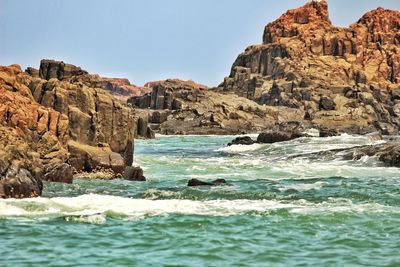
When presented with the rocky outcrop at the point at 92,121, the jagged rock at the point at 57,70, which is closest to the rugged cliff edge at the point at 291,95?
the jagged rock at the point at 57,70

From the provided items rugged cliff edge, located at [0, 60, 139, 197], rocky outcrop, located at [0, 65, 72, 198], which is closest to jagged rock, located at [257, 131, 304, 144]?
rugged cliff edge, located at [0, 60, 139, 197]

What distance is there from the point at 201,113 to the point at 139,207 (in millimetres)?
96975

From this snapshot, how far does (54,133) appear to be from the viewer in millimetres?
28469

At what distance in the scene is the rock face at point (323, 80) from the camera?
418 feet

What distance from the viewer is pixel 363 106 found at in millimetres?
130625

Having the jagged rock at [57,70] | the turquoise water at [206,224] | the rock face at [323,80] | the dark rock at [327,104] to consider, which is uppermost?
the rock face at [323,80]

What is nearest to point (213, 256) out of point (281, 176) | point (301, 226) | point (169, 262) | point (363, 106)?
point (169, 262)

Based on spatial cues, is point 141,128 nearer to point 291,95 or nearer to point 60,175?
point 60,175

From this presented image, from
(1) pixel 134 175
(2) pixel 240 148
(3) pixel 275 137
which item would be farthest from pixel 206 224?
(3) pixel 275 137

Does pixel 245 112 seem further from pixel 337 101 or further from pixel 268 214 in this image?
pixel 268 214

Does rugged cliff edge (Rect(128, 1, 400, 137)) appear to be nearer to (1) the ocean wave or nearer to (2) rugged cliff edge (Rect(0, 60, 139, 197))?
(2) rugged cliff edge (Rect(0, 60, 139, 197))

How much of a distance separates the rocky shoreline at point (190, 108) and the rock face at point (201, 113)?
210 millimetres

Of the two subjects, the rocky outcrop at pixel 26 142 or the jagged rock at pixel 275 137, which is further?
the jagged rock at pixel 275 137

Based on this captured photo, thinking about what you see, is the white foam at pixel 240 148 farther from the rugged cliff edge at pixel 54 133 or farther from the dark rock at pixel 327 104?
the dark rock at pixel 327 104
